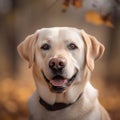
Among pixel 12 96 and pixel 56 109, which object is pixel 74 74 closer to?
pixel 56 109

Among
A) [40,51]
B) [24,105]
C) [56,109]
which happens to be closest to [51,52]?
[40,51]

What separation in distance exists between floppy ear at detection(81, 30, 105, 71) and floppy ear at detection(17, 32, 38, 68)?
0.20 meters

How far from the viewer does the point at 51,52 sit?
140 cm

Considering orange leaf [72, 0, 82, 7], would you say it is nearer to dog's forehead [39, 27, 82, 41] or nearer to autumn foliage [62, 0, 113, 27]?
autumn foliage [62, 0, 113, 27]

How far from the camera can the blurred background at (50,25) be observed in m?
1.58

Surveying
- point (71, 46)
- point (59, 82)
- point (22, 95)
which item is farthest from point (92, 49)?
point (22, 95)

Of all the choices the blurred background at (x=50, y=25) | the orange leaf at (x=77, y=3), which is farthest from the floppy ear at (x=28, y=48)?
the orange leaf at (x=77, y=3)

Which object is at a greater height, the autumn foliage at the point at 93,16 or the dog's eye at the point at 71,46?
the autumn foliage at the point at 93,16

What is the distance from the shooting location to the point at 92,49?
1440 millimetres

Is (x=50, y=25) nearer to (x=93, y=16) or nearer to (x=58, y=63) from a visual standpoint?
(x=93, y=16)

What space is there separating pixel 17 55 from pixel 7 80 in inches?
4.9

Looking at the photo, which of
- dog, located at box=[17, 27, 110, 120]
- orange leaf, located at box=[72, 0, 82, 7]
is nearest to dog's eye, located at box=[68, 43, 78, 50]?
dog, located at box=[17, 27, 110, 120]

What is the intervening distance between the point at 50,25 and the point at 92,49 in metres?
0.25

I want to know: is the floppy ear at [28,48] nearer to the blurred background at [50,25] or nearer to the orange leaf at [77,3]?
the blurred background at [50,25]
